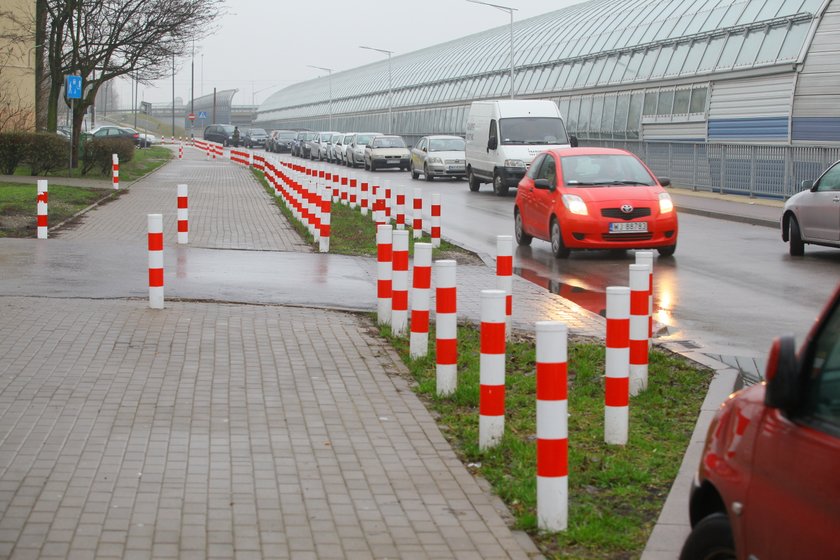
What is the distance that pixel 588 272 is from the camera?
17000 millimetres

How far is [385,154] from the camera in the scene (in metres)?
55.9

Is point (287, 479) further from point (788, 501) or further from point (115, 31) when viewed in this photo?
point (115, 31)

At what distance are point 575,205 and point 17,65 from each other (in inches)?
1238

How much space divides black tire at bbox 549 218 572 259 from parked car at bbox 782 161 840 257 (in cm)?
349

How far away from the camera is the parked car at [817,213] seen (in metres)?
18.3

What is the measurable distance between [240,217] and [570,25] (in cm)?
4053

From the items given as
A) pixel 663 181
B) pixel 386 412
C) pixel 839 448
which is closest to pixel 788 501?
pixel 839 448

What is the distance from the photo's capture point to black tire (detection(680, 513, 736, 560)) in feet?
12.1

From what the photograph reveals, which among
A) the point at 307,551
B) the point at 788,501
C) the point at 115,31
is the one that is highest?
the point at 115,31

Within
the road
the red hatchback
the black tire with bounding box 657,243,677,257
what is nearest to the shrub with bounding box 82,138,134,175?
the road

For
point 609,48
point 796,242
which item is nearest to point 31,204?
point 796,242

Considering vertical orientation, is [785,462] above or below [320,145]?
Result: below

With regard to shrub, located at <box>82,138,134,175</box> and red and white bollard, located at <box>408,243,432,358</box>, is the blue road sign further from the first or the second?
red and white bollard, located at <box>408,243,432,358</box>

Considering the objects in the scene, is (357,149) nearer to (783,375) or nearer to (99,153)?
(99,153)
